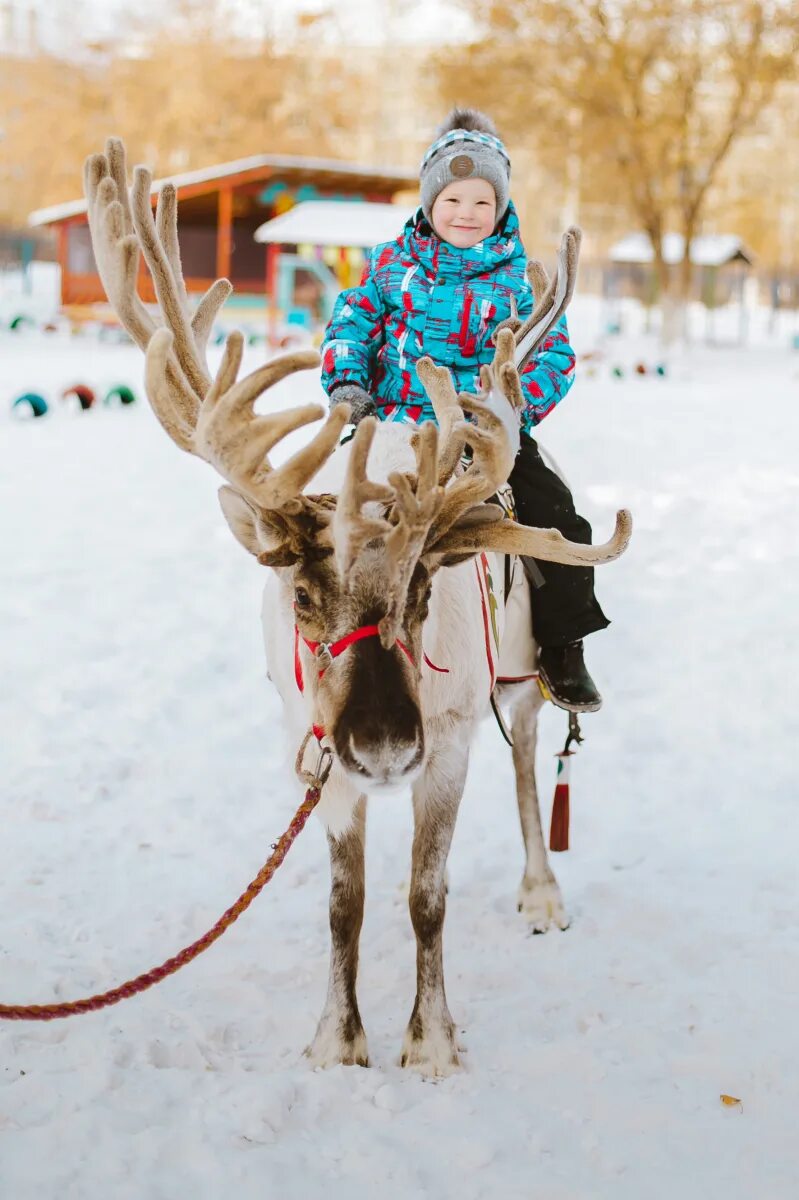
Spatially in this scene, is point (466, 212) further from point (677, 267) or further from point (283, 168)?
point (677, 267)

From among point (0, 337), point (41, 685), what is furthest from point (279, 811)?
point (0, 337)

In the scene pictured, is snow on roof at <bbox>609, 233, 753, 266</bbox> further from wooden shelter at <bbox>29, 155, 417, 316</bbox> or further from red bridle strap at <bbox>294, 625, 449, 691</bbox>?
red bridle strap at <bbox>294, 625, 449, 691</bbox>

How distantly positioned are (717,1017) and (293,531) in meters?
2.07

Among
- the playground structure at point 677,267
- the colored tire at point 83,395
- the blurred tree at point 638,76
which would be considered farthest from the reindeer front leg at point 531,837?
the playground structure at point 677,267

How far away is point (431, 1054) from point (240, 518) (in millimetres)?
1646

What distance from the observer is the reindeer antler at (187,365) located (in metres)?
Answer: 2.56

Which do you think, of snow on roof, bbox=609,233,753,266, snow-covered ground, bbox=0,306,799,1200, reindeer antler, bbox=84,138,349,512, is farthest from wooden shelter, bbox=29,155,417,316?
reindeer antler, bbox=84,138,349,512

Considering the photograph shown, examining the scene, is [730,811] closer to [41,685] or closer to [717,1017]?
[717,1017]

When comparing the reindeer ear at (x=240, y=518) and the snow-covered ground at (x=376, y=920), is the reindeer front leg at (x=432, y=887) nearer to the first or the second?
the snow-covered ground at (x=376, y=920)

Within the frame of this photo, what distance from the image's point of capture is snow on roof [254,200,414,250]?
843 inches

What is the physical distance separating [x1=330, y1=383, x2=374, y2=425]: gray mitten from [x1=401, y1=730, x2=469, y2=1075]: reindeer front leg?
1.08 meters

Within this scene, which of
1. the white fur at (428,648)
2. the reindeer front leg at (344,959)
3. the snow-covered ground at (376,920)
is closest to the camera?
the snow-covered ground at (376,920)

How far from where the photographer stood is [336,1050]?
313 cm

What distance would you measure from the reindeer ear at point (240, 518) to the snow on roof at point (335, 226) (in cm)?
1927
